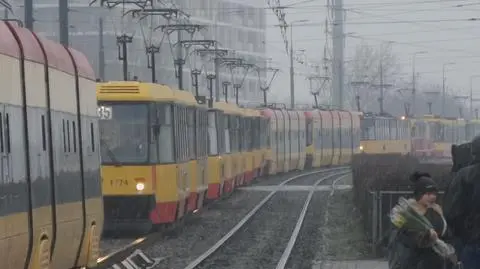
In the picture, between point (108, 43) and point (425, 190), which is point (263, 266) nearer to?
point (425, 190)

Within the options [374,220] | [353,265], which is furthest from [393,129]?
[353,265]

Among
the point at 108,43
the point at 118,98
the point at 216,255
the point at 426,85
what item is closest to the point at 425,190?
the point at 216,255

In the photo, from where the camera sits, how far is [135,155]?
A: 23703 millimetres

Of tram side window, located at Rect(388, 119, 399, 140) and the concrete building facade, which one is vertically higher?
the concrete building facade

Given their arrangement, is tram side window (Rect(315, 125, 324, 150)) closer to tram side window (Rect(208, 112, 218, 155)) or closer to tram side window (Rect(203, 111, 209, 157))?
tram side window (Rect(208, 112, 218, 155))

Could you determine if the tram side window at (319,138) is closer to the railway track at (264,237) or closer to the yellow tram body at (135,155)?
the railway track at (264,237)

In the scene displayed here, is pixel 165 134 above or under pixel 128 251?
above

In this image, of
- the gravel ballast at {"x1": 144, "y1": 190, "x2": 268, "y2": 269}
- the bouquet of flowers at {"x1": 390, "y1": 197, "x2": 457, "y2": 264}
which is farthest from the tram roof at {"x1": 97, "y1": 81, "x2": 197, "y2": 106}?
the bouquet of flowers at {"x1": 390, "y1": 197, "x2": 457, "y2": 264}

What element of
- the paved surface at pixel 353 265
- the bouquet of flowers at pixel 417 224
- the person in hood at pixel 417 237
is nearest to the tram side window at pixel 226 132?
the paved surface at pixel 353 265

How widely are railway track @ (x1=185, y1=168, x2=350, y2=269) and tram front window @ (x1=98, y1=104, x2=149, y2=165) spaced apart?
2.32 meters

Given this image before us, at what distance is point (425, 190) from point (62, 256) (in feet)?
16.9

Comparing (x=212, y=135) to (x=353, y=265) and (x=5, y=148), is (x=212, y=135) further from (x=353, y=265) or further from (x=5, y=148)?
(x=5, y=148)

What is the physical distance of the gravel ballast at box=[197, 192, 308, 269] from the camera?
2125 centimetres

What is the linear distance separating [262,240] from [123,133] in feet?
13.2
